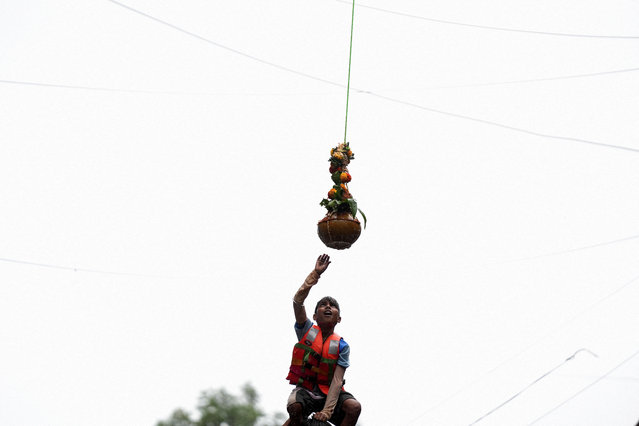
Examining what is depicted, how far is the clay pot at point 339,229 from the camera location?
17.4ft

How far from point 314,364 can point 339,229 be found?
880mm

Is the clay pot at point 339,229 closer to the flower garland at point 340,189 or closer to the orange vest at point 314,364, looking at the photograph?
the flower garland at point 340,189

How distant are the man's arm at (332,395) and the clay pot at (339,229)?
2.77 ft

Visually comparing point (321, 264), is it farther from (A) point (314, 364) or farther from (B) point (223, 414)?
(B) point (223, 414)

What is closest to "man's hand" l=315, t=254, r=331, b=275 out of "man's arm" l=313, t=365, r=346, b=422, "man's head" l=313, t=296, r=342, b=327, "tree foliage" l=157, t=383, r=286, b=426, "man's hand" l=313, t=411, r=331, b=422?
"man's head" l=313, t=296, r=342, b=327

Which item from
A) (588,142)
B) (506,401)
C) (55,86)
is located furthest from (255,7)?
(506,401)

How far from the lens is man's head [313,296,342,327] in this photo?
5.12 meters

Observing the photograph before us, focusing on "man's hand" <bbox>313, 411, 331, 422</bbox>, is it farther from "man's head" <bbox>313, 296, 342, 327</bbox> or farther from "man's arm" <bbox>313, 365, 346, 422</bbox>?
"man's head" <bbox>313, 296, 342, 327</bbox>

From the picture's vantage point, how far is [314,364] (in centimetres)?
500

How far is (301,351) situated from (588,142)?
16.9 ft

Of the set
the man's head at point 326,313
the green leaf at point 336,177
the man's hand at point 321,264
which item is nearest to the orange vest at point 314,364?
the man's head at point 326,313

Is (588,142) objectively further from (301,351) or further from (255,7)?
(301,351)

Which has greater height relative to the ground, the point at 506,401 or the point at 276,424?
the point at 276,424

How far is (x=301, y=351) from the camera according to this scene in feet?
16.5
